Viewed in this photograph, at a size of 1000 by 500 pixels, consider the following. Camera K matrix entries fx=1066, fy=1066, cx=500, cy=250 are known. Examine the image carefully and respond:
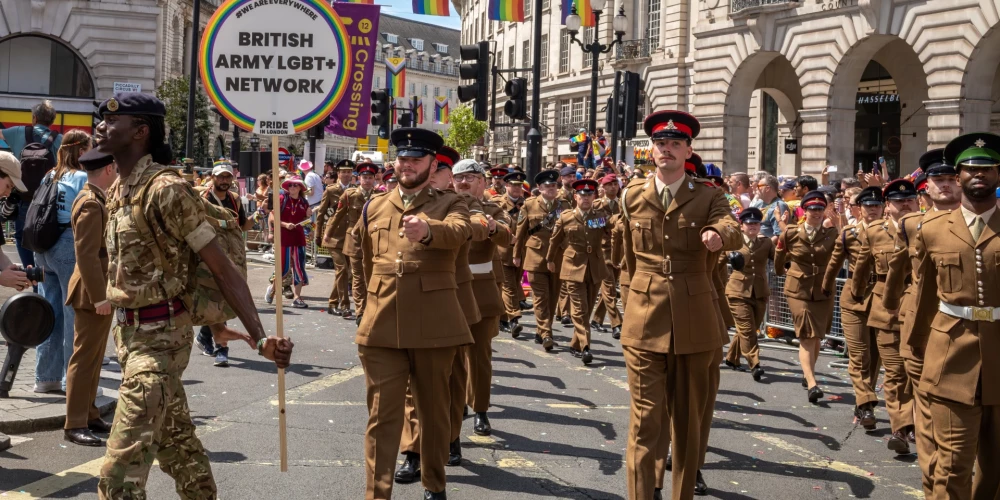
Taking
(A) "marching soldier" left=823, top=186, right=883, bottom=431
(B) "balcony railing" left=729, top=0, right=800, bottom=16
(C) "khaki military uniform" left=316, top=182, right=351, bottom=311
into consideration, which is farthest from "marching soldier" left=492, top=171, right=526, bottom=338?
(B) "balcony railing" left=729, top=0, right=800, bottom=16

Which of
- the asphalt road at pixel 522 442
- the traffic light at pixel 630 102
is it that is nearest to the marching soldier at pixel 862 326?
the asphalt road at pixel 522 442

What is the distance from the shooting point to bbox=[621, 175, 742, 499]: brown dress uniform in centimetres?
→ 580

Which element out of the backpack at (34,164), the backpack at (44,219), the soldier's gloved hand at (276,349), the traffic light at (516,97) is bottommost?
the soldier's gloved hand at (276,349)

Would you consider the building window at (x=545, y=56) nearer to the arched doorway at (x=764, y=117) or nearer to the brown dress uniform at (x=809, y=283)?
the arched doorway at (x=764, y=117)

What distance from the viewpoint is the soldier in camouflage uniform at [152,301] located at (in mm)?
4305

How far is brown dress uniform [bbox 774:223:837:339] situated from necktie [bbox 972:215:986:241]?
4613 millimetres

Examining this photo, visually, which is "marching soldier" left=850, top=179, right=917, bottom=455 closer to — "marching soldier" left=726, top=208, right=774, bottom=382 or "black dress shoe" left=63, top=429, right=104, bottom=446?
"marching soldier" left=726, top=208, right=774, bottom=382

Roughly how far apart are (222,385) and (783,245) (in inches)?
217

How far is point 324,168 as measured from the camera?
2845 cm

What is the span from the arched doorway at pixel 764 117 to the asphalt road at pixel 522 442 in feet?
75.8

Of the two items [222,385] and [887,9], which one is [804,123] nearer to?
[887,9]

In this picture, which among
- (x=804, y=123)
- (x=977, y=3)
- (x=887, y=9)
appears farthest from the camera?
(x=804, y=123)

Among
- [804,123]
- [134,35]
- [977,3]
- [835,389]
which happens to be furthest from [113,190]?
[134,35]

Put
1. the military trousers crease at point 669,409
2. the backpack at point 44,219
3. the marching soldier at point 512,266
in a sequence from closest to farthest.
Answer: the military trousers crease at point 669,409
the backpack at point 44,219
the marching soldier at point 512,266
